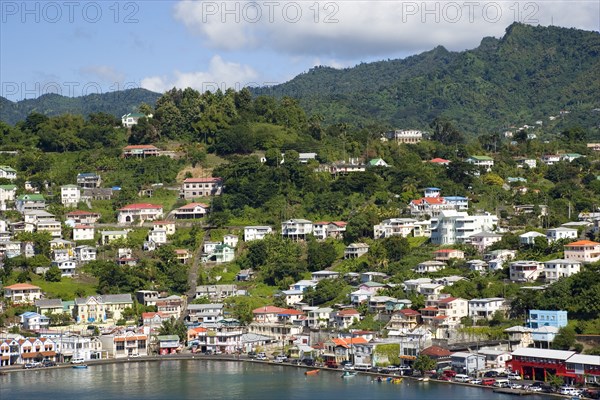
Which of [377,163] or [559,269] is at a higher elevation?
[377,163]

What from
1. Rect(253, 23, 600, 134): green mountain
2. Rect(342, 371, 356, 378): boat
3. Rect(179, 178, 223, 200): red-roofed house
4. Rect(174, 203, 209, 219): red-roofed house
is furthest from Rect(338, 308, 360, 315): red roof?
Rect(253, 23, 600, 134): green mountain

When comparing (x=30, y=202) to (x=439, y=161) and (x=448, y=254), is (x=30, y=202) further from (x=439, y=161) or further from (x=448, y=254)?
(x=439, y=161)

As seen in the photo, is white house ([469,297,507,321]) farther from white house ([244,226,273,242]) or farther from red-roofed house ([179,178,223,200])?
red-roofed house ([179,178,223,200])

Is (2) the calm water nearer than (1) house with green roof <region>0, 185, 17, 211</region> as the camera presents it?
Yes

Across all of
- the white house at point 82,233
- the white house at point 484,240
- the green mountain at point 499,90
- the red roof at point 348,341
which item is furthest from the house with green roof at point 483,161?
the green mountain at point 499,90

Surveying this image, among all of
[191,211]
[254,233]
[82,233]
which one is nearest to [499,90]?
[191,211]

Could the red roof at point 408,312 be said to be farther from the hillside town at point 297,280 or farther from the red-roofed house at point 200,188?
the red-roofed house at point 200,188

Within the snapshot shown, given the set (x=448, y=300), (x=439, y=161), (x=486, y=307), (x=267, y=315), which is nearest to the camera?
(x=486, y=307)
